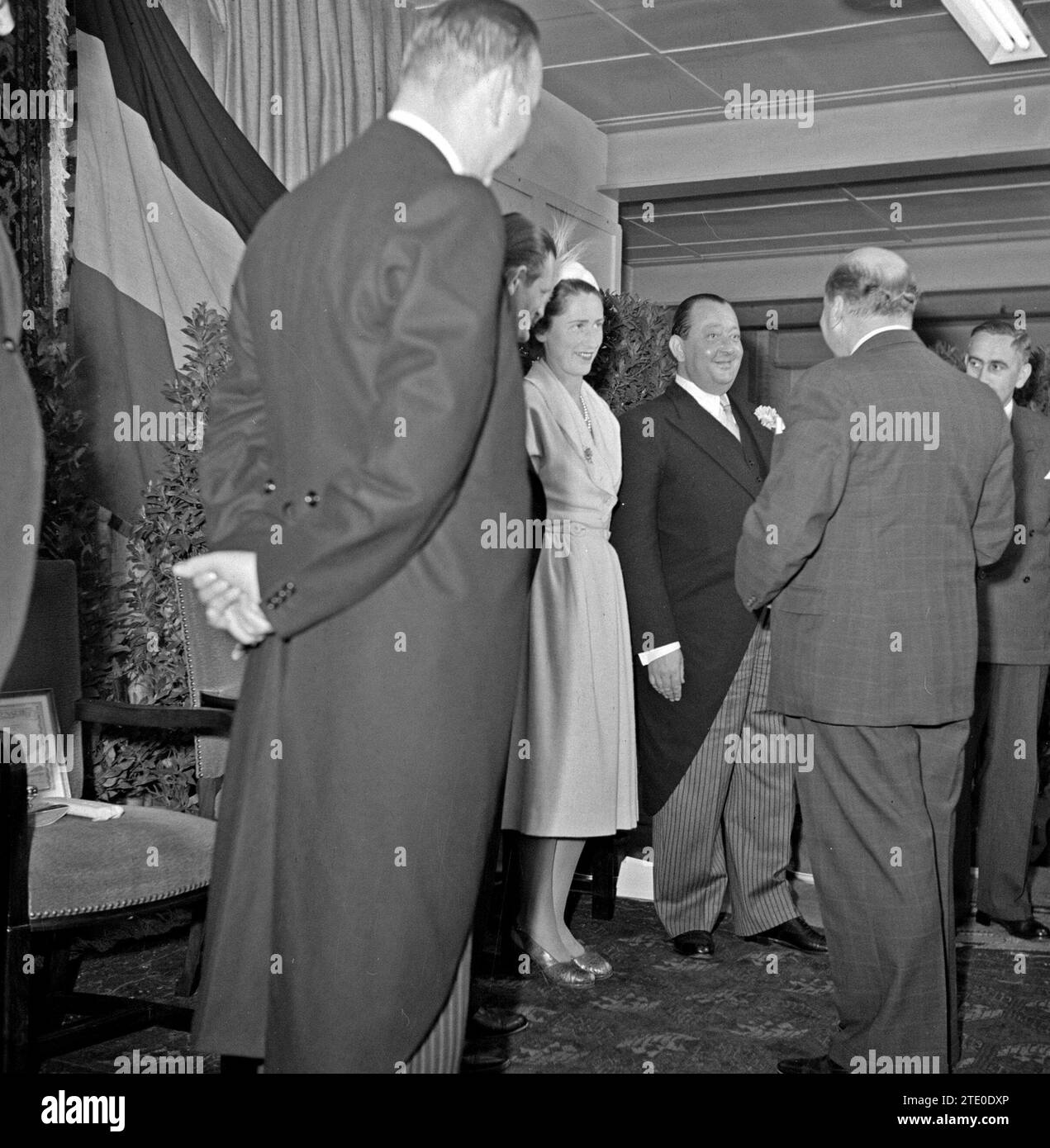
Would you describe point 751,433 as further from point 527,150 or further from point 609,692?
point 527,150

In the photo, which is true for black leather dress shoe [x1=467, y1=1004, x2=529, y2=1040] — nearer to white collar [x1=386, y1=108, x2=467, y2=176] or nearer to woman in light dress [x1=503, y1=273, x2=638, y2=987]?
woman in light dress [x1=503, y1=273, x2=638, y2=987]

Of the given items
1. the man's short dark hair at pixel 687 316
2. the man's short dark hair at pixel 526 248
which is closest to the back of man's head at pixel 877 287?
the man's short dark hair at pixel 526 248

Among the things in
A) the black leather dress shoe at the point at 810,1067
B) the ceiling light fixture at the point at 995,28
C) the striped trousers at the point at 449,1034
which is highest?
the ceiling light fixture at the point at 995,28

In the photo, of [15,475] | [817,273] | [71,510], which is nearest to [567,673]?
[71,510]

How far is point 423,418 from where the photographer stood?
134 cm

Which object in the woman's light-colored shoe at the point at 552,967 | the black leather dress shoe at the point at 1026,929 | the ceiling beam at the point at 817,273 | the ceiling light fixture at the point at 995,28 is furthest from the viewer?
the ceiling beam at the point at 817,273

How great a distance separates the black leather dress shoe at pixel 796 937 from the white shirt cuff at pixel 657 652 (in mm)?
808

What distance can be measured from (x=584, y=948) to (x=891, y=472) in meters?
1.57

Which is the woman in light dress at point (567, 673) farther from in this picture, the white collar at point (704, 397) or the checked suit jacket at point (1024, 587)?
the checked suit jacket at point (1024, 587)

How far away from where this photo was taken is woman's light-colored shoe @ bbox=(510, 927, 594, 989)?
3.12 m

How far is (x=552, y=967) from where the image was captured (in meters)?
3.15

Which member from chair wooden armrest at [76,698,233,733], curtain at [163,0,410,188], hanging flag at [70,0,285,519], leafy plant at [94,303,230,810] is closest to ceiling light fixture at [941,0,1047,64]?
curtain at [163,0,410,188]

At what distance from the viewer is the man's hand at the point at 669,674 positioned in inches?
136

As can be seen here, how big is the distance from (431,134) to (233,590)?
0.57 m
